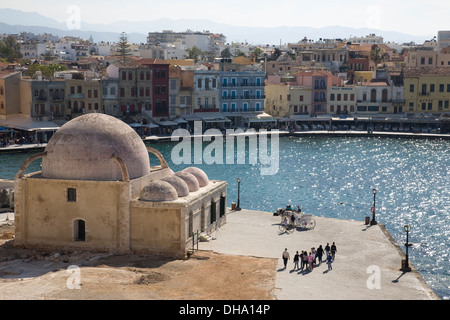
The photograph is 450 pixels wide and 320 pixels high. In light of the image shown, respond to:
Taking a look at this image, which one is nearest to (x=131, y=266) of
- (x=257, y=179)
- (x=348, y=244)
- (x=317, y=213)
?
(x=348, y=244)

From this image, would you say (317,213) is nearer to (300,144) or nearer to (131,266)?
(131,266)

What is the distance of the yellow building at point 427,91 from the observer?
100m

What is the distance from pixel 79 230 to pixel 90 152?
3807 mm

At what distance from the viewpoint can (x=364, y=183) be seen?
63.2m

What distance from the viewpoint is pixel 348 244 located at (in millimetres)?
36438

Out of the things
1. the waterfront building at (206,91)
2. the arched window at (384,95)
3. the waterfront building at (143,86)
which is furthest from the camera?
the arched window at (384,95)

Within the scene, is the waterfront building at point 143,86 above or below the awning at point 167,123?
above

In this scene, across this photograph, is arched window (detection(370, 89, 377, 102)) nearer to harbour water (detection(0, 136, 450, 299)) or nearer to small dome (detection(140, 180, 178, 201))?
harbour water (detection(0, 136, 450, 299))

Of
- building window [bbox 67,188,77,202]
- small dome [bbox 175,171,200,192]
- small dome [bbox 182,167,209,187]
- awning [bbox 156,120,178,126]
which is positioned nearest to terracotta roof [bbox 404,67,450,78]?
awning [bbox 156,120,178,126]

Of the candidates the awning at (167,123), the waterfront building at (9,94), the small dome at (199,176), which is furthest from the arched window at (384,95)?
the small dome at (199,176)

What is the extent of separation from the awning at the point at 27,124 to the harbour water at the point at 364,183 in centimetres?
597

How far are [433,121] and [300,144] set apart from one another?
2130cm

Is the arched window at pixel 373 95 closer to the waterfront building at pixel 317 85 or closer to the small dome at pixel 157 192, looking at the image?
the waterfront building at pixel 317 85

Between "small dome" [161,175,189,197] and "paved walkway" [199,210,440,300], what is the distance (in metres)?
2.67
